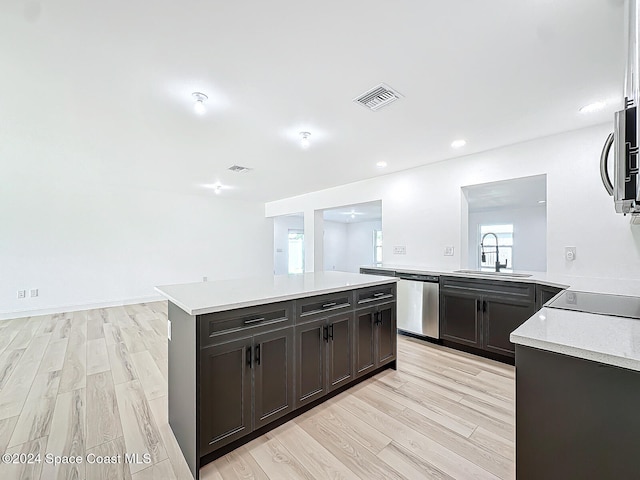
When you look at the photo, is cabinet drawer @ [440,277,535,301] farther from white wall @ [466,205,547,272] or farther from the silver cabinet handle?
white wall @ [466,205,547,272]

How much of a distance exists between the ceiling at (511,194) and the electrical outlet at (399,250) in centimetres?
115

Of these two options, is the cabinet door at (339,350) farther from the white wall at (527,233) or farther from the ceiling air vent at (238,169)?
the white wall at (527,233)

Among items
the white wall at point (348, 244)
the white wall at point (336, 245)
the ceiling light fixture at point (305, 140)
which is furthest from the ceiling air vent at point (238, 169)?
the white wall at point (336, 245)

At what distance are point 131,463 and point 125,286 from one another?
5.12 meters

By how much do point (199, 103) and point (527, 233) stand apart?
8039 mm

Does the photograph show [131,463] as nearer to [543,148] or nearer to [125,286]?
[543,148]

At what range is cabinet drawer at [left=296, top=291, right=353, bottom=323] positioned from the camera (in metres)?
2.02

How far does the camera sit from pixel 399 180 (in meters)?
4.55

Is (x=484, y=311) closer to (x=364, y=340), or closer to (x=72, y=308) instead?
(x=364, y=340)

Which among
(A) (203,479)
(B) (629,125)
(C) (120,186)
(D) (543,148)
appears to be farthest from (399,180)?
(C) (120,186)

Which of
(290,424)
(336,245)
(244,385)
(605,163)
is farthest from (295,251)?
(605,163)

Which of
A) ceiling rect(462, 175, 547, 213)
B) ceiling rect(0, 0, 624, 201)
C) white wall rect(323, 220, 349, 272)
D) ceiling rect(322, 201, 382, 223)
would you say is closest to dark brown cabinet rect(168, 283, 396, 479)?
ceiling rect(0, 0, 624, 201)

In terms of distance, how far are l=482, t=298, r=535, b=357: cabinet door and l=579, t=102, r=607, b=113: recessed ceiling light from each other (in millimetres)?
1823

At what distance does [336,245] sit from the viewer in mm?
11430
